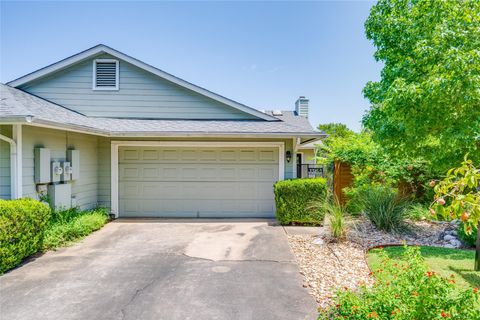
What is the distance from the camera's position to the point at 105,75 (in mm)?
9023

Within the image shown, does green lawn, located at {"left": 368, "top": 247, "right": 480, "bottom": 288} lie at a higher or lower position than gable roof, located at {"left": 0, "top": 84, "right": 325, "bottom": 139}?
lower

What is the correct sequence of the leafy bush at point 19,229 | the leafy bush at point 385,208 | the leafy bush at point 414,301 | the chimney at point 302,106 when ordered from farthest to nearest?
1. the chimney at point 302,106
2. the leafy bush at point 385,208
3. the leafy bush at point 19,229
4. the leafy bush at point 414,301

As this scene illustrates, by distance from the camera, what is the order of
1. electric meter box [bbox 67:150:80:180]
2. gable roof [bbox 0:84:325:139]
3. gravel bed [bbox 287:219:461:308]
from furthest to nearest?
electric meter box [bbox 67:150:80:180] → gable roof [bbox 0:84:325:139] → gravel bed [bbox 287:219:461:308]

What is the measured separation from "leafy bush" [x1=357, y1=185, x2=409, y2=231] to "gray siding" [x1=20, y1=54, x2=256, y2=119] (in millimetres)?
4493

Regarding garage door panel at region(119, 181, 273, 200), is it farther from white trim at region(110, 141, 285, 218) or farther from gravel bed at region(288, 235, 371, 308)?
gravel bed at region(288, 235, 371, 308)

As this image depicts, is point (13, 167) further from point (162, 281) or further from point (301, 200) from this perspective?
point (301, 200)


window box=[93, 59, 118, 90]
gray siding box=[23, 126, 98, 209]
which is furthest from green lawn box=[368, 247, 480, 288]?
window box=[93, 59, 118, 90]

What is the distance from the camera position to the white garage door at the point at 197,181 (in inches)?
338

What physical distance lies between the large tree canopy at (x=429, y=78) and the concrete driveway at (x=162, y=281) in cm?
365

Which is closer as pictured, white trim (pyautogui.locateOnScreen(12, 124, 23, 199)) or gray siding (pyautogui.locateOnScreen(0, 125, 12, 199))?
white trim (pyautogui.locateOnScreen(12, 124, 23, 199))

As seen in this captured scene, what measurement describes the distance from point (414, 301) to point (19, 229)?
564 cm

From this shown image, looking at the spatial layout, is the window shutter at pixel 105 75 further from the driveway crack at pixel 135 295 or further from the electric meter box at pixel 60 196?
the driveway crack at pixel 135 295

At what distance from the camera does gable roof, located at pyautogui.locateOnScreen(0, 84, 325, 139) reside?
21.7ft

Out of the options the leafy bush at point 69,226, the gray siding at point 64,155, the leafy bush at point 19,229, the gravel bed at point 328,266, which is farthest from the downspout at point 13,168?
the gravel bed at point 328,266
